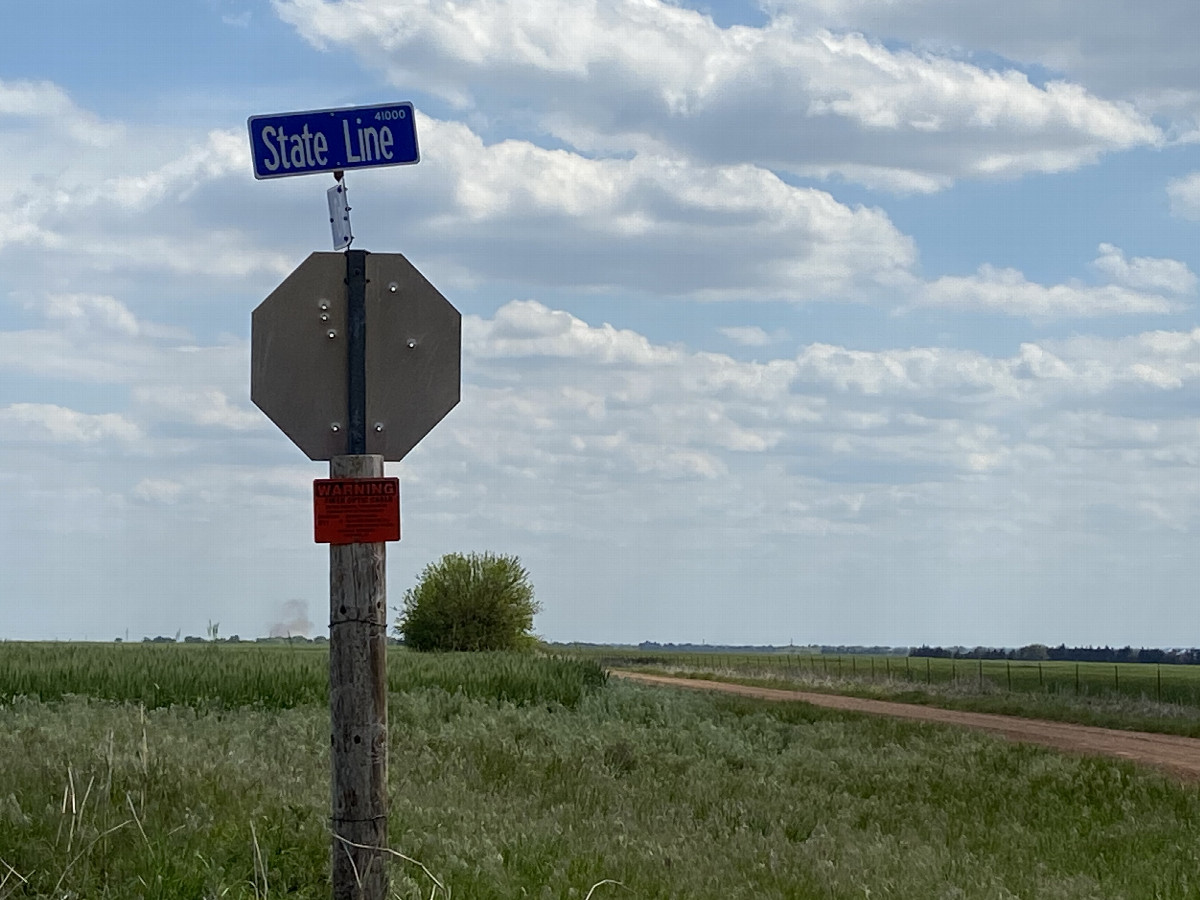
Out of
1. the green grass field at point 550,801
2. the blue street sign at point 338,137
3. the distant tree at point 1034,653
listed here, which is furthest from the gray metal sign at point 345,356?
the distant tree at point 1034,653

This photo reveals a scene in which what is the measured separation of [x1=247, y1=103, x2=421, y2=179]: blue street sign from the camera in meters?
7.74

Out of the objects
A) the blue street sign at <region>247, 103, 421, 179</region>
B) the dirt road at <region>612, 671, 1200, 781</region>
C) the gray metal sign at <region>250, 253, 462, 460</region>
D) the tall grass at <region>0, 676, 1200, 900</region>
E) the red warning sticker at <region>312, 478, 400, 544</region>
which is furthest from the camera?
the dirt road at <region>612, 671, 1200, 781</region>

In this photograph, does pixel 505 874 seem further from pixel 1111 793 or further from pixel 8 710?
pixel 8 710

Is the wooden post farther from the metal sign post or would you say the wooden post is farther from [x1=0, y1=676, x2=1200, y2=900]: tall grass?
[x1=0, y1=676, x2=1200, y2=900]: tall grass

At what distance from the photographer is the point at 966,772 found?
734 inches

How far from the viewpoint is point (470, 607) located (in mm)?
54500

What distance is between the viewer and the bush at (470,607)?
54.4 meters

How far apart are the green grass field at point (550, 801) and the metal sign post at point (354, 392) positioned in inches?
36.1

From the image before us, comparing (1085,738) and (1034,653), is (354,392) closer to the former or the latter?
(1085,738)

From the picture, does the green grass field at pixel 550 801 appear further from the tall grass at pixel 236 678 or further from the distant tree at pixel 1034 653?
the distant tree at pixel 1034 653

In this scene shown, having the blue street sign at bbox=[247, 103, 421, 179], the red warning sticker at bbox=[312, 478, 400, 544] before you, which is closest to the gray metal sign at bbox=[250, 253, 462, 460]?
the red warning sticker at bbox=[312, 478, 400, 544]

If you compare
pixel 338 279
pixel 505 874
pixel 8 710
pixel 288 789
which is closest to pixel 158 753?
pixel 288 789

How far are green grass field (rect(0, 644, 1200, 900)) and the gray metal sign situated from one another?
2592 millimetres

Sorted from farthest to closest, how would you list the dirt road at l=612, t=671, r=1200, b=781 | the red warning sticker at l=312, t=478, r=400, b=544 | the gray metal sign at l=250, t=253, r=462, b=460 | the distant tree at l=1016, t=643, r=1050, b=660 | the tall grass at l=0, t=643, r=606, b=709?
the distant tree at l=1016, t=643, r=1050, b=660, the tall grass at l=0, t=643, r=606, b=709, the dirt road at l=612, t=671, r=1200, b=781, the gray metal sign at l=250, t=253, r=462, b=460, the red warning sticker at l=312, t=478, r=400, b=544
